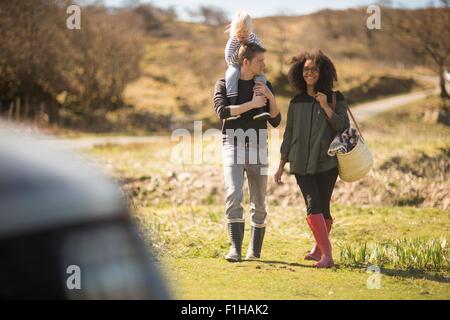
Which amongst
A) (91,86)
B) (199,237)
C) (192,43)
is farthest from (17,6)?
(192,43)

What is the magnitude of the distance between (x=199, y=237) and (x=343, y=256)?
1.92 m

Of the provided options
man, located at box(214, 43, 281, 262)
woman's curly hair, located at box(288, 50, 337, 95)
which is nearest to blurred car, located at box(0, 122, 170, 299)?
man, located at box(214, 43, 281, 262)

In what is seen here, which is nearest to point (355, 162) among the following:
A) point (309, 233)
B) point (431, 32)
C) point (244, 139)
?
point (244, 139)

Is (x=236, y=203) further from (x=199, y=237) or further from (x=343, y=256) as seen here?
(x=199, y=237)

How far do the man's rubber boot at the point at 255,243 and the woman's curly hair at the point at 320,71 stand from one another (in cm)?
131

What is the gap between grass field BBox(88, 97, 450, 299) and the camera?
5039 millimetres

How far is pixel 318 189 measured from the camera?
5.75m

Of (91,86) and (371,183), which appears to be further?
(91,86)

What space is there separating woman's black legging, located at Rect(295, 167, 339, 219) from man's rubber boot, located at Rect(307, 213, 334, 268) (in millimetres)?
Result: 59

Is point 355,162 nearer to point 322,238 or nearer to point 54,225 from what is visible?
point 322,238

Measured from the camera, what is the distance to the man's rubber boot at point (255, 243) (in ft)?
19.5

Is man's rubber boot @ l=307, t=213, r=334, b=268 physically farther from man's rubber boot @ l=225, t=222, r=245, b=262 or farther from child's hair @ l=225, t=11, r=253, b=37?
child's hair @ l=225, t=11, r=253, b=37

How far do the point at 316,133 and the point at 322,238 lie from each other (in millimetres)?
896

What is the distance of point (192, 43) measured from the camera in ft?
184
